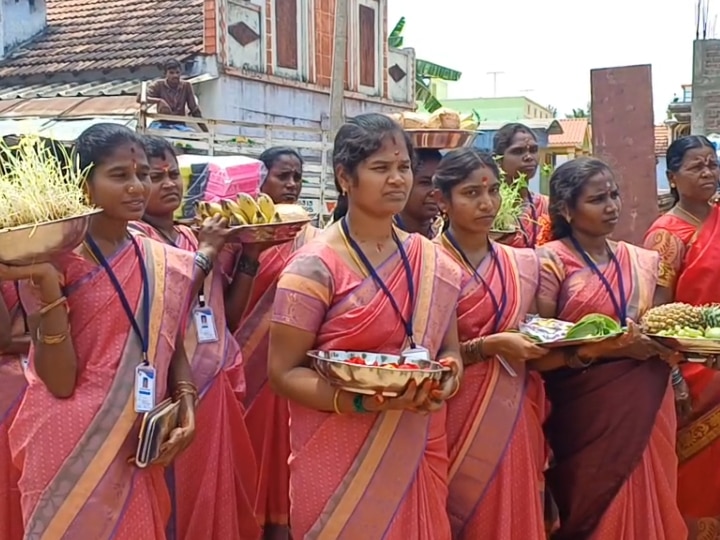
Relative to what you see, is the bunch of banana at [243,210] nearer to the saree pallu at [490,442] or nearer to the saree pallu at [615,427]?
the saree pallu at [490,442]

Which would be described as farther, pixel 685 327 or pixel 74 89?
pixel 74 89

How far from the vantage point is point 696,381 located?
12.8 ft

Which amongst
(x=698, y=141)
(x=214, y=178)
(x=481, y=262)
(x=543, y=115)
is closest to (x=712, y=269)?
(x=698, y=141)

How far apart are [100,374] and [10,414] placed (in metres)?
0.82

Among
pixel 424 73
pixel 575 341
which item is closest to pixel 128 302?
pixel 575 341

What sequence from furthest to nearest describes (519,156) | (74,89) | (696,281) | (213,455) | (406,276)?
(74,89)
(519,156)
(696,281)
(213,455)
(406,276)

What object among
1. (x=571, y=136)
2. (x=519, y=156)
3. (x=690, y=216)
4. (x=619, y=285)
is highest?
(x=571, y=136)

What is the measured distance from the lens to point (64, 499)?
8.39ft

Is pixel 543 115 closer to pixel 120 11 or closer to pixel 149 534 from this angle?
pixel 120 11

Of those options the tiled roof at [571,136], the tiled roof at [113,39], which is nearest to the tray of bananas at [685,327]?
the tiled roof at [113,39]

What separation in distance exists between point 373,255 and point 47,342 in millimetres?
1040

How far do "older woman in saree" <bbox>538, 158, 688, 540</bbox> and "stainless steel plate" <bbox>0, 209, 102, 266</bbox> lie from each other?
182cm

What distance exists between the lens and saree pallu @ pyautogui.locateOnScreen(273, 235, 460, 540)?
2.69 meters

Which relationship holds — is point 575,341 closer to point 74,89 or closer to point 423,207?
point 423,207
